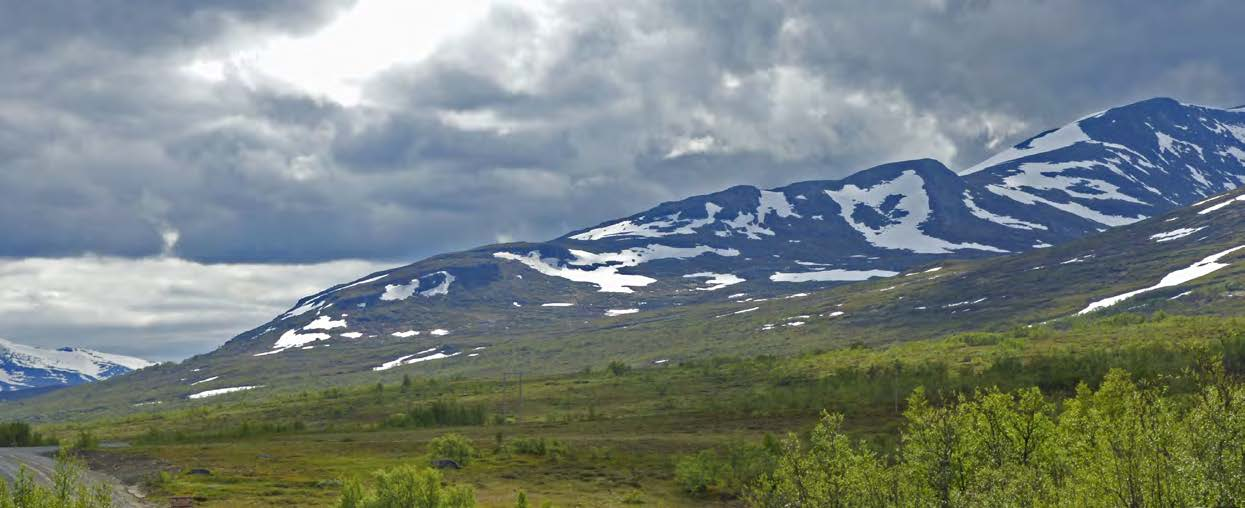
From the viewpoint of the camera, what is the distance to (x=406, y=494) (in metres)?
76.8

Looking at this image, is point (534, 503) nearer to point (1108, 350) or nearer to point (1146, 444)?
point (1146, 444)

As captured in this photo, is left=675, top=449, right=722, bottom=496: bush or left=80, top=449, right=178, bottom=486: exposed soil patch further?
left=80, top=449, right=178, bottom=486: exposed soil patch

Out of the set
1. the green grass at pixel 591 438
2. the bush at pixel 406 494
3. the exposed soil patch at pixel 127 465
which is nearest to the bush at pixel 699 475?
the green grass at pixel 591 438

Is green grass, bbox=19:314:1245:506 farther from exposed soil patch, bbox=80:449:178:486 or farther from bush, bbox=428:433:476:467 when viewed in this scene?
exposed soil patch, bbox=80:449:178:486

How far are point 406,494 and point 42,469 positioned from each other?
6233cm

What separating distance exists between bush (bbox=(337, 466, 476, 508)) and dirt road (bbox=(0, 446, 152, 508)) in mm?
29284

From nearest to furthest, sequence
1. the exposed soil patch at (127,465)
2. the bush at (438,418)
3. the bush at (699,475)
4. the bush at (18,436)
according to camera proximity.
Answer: the bush at (699,475) → the exposed soil patch at (127,465) → the bush at (18,436) → the bush at (438,418)

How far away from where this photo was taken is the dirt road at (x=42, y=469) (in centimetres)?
10229

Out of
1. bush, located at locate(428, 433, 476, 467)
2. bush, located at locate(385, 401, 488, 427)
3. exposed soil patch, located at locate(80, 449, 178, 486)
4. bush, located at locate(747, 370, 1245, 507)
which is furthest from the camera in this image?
bush, located at locate(385, 401, 488, 427)

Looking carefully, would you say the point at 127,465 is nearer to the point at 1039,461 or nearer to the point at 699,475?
the point at 699,475

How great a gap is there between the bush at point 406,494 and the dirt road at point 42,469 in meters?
29.3

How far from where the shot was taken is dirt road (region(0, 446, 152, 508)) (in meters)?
102

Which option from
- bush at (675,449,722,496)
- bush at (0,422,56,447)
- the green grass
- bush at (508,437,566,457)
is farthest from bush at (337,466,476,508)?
bush at (0,422,56,447)

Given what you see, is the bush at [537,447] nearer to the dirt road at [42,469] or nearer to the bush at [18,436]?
the dirt road at [42,469]
